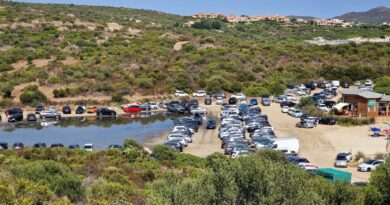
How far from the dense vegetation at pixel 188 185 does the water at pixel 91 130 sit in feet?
Result: 52.9

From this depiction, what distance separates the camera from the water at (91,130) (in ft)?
154

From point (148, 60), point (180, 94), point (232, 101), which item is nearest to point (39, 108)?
point (180, 94)

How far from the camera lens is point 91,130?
52.4 metres

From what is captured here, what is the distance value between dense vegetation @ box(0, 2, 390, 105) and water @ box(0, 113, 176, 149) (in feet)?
39.8

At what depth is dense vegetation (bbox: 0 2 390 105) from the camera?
73.8 meters

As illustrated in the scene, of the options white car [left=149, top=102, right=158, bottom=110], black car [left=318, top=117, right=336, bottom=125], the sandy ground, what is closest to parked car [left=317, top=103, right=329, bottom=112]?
the sandy ground

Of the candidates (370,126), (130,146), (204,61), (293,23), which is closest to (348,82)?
(204,61)

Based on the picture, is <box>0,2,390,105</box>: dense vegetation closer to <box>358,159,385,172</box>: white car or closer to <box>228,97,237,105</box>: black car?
<box>228,97,237,105</box>: black car

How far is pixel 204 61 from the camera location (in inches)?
3403

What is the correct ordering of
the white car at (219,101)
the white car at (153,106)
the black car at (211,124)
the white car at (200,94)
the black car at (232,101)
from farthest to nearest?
1. the white car at (200,94)
2. the white car at (219,101)
3. the black car at (232,101)
4. the white car at (153,106)
5. the black car at (211,124)

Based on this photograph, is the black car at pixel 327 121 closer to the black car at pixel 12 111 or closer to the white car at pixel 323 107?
the white car at pixel 323 107

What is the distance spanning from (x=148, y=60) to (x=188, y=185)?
69.8 m

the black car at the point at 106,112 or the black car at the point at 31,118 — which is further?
the black car at the point at 106,112

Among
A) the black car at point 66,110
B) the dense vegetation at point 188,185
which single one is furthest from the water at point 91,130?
the dense vegetation at point 188,185
